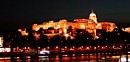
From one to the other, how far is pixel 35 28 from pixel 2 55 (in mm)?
146677

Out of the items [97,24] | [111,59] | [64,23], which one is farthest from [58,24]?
[111,59]

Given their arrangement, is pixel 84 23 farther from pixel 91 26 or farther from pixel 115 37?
pixel 115 37

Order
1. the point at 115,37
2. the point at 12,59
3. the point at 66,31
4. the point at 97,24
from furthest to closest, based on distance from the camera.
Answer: the point at 97,24 → the point at 66,31 → the point at 115,37 → the point at 12,59

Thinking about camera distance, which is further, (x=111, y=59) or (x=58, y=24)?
(x=58, y=24)

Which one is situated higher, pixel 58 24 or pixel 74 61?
pixel 58 24

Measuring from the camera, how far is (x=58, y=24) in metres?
158

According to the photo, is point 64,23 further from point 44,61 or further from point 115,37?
point 44,61

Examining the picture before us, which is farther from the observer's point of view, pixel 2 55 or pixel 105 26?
pixel 105 26

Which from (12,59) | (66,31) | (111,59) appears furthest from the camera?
(66,31)

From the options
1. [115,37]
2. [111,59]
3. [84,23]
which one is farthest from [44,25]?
[111,59]

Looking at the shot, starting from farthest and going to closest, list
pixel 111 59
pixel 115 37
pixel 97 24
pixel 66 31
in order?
pixel 97 24, pixel 66 31, pixel 115 37, pixel 111 59

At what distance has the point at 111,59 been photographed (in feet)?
62.6

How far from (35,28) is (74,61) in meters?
142

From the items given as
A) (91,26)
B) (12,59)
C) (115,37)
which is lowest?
(12,59)
